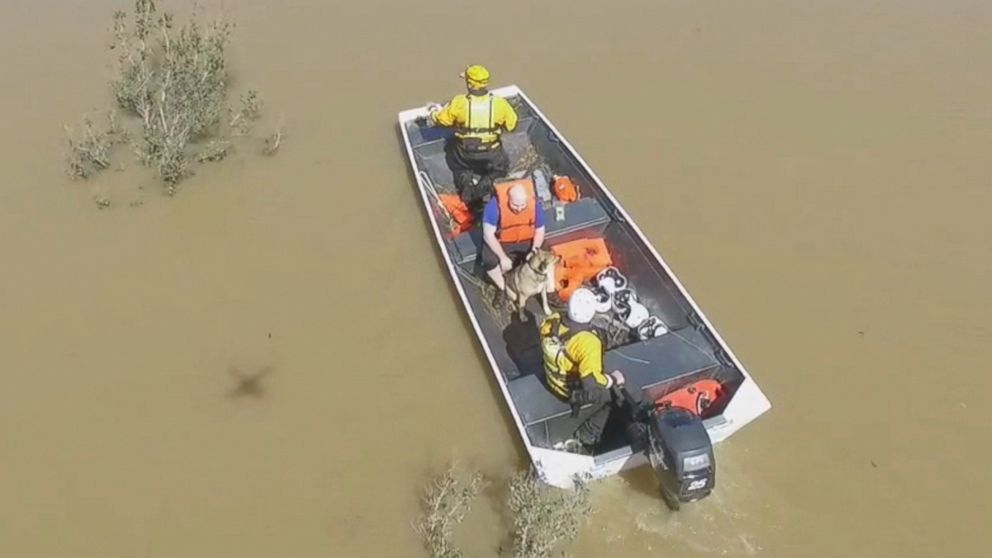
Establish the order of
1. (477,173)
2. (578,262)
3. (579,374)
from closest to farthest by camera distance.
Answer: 1. (579,374)
2. (578,262)
3. (477,173)

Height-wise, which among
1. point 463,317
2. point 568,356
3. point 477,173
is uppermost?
point 477,173

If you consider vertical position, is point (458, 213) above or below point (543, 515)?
above

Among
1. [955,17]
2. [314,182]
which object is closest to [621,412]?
[314,182]

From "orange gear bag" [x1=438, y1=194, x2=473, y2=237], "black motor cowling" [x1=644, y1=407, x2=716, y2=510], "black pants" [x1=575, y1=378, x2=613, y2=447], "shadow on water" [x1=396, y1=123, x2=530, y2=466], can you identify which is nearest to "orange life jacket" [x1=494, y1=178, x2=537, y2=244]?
"shadow on water" [x1=396, y1=123, x2=530, y2=466]

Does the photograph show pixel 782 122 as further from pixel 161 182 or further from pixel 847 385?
pixel 161 182

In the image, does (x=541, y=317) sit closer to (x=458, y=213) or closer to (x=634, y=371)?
(x=634, y=371)

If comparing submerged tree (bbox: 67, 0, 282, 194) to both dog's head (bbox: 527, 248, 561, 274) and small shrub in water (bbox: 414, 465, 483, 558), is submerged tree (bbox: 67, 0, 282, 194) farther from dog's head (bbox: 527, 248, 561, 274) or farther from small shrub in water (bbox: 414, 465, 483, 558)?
small shrub in water (bbox: 414, 465, 483, 558)

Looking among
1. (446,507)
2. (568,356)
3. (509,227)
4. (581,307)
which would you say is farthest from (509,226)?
(446,507)
